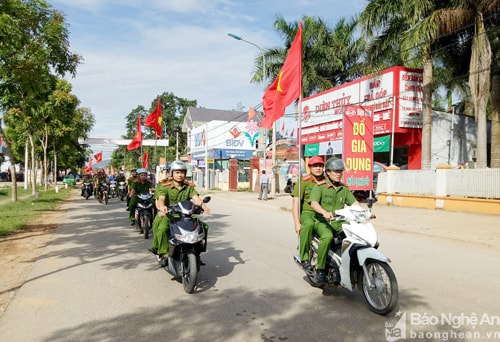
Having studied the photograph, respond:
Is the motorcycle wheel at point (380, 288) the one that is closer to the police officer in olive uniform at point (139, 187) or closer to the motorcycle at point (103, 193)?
the police officer in olive uniform at point (139, 187)

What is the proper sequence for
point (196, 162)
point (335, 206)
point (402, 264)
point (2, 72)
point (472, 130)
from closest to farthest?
point (335, 206), point (402, 264), point (2, 72), point (472, 130), point (196, 162)

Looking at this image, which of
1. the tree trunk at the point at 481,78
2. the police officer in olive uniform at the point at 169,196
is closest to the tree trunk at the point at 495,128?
the tree trunk at the point at 481,78

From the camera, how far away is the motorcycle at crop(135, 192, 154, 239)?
31.0ft

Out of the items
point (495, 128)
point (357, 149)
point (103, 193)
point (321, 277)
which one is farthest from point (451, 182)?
point (103, 193)

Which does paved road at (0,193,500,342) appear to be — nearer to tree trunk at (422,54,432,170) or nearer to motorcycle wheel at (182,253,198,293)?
motorcycle wheel at (182,253,198,293)

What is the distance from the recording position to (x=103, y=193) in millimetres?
19641

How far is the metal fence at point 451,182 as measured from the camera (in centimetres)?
1372

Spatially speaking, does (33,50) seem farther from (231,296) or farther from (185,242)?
(231,296)

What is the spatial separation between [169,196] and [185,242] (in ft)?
3.26

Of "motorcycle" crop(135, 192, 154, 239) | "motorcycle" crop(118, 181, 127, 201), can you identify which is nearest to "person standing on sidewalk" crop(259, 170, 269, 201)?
"motorcycle" crop(118, 181, 127, 201)

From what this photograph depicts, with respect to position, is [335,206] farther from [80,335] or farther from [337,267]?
[80,335]

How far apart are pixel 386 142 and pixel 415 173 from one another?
526cm

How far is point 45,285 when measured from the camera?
5609mm

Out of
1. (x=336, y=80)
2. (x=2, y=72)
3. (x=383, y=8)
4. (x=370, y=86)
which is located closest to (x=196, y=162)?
(x=336, y=80)
